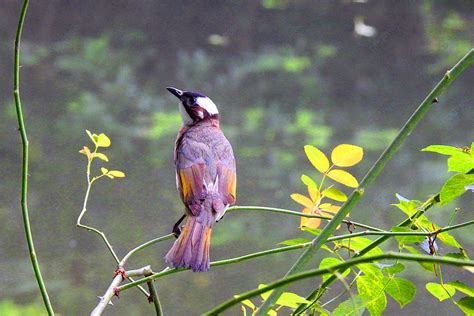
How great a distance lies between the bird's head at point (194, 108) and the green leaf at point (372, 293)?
618 mm

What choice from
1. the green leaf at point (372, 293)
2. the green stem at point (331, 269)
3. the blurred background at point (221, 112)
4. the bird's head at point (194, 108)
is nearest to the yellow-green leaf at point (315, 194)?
the green leaf at point (372, 293)

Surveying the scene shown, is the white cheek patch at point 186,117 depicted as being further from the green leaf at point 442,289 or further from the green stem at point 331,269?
the green stem at point 331,269

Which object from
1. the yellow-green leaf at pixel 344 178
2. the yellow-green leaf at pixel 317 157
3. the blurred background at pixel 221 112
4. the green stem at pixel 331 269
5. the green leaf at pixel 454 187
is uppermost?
the green stem at pixel 331 269

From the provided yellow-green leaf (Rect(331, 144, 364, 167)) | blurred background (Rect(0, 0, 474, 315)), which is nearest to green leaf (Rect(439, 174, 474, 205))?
yellow-green leaf (Rect(331, 144, 364, 167))

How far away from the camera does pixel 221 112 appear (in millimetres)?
2541

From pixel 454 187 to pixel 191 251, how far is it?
0.30 metres

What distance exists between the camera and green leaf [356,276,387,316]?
0.45 metres

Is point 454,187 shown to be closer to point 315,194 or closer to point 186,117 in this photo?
point 315,194

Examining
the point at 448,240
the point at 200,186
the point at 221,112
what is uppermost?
the point at 448,240

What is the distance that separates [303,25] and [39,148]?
1166 millimetres

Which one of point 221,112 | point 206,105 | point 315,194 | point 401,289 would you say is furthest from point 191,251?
point 221,112

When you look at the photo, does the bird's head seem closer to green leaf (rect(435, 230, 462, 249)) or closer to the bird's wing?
the bird's wing

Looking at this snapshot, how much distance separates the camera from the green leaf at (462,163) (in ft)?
1.48

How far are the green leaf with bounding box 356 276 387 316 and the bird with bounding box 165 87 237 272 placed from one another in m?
0.22
